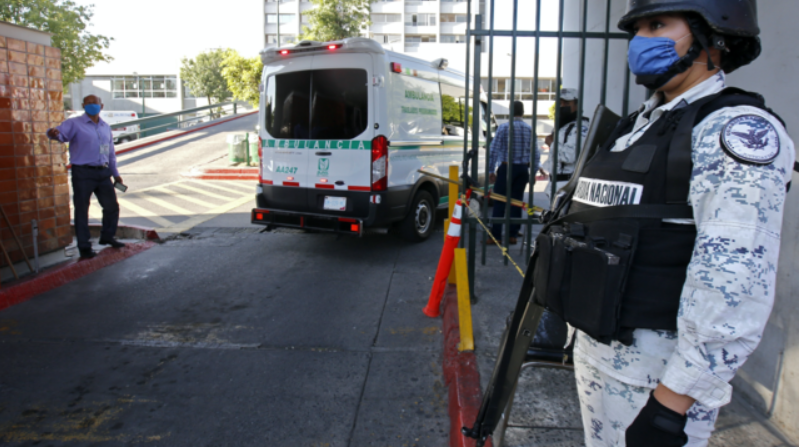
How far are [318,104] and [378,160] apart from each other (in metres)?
1.05

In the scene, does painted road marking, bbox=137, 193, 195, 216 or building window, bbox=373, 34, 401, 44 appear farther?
building window, bbox=373, 34, 401, 44

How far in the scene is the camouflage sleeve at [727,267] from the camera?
1.14m

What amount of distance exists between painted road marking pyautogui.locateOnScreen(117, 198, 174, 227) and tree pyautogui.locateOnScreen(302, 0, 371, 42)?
1161cm

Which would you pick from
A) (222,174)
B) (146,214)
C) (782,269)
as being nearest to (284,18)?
(222,174)

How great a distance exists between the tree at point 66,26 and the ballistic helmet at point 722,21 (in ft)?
69.3

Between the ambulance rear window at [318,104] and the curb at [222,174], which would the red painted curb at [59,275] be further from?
the curb at [222,174]

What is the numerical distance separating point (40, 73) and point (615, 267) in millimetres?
6228

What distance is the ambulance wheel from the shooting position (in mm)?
6816

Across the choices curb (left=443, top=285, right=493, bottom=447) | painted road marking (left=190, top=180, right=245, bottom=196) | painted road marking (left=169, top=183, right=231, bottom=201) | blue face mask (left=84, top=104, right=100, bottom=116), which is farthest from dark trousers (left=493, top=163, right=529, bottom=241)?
painted road marking (left=190, top=180, right=245, bottom=196)

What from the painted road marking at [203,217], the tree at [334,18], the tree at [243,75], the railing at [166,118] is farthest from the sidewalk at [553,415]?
the railing at [166,118]

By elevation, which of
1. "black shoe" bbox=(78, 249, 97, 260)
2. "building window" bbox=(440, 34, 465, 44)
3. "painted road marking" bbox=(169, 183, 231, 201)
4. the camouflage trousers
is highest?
"building window" bbox=(440, 34, 465, 44)

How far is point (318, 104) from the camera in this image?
6207 millimetres

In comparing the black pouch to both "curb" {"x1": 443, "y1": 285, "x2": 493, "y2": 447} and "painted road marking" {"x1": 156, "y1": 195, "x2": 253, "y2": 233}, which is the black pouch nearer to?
"curb" {"x1": 443, "y1": 285, "x2": 493, "y2": 447}

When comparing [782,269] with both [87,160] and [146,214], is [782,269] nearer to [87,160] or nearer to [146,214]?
[87,160]
